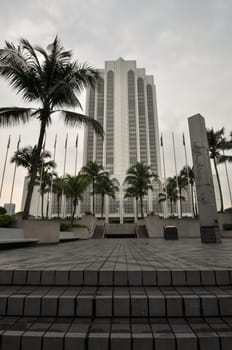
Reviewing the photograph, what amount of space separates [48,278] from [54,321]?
76cm

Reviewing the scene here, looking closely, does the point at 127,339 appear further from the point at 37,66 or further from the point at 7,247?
the point at 37,66

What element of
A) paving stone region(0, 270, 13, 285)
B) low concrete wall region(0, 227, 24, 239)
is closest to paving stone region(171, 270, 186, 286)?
paving stone region(0, 270, 13, 285)

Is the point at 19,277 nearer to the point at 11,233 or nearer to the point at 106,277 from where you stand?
the point at 106,277

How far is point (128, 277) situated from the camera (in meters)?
2.75

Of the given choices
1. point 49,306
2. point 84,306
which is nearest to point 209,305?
point 84,306

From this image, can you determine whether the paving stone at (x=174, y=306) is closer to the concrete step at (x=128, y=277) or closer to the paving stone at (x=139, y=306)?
the paving stone at (x=139, y=306)

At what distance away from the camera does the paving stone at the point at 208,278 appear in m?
2.72

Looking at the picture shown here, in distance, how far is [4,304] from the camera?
232 centimetres

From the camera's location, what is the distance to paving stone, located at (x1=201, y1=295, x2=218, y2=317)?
7.23ft

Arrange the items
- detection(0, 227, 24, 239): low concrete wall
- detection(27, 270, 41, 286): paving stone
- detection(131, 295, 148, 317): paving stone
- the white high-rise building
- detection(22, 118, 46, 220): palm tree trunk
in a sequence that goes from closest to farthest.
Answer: detection(131, 295, 148, 317): paving stone, detection(27, 270, 41, 286): paving stone, detection(0, 227, 24, 239): low concrete wall, detection(22, 118, 46, 220): palm tree trunk, the white high-rise building

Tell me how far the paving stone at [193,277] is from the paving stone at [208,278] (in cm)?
6

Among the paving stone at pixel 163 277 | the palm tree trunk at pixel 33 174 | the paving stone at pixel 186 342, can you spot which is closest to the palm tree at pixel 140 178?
the palm tree trunk at pixel 33 174

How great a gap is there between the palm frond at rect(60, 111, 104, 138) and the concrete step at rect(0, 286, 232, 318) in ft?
27.3

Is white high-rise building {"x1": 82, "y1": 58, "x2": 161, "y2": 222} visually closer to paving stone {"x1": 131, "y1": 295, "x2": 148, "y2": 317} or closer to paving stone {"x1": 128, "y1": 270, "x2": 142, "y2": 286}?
paving stone {"x1": 128, "y1": 270, "x2": 142, "y2": 286}
